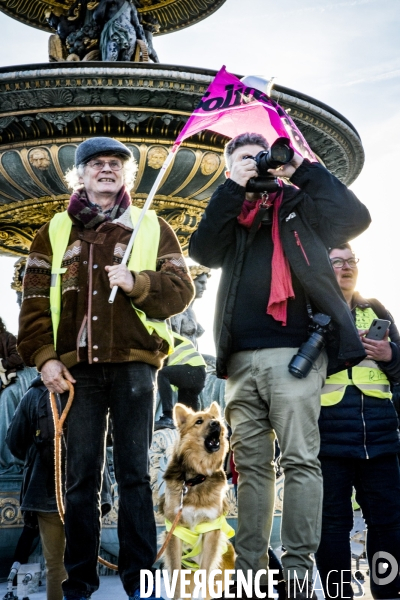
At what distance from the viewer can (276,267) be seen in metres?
3.48

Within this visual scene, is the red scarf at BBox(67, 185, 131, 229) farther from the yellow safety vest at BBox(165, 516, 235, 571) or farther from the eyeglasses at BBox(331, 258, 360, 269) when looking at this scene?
the yellow safety vest at BBox(165, 516, 235, 571)

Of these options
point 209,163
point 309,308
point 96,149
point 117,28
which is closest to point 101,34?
point 117,28

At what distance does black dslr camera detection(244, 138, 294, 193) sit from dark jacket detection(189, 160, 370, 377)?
2.9 inches

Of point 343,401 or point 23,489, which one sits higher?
point 343,401

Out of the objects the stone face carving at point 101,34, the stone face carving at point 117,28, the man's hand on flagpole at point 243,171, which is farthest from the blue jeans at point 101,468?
the stone face carving at point 117,28

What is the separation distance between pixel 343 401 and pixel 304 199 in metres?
1.16

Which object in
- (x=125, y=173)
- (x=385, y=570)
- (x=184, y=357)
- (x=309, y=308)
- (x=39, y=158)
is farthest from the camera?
(x=39, y=158)

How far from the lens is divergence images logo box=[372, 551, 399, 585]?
3.95 m

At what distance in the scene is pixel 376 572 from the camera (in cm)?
399

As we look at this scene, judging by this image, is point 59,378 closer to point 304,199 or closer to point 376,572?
point 304,199

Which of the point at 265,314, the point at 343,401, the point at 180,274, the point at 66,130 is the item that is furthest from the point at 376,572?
the point at 66,130

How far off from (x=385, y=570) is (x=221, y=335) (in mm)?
1458

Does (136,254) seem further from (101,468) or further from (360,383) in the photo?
(360,383)

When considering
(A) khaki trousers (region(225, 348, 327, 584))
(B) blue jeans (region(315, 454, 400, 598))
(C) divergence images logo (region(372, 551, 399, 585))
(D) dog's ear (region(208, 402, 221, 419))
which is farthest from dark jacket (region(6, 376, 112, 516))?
(A) khaki trousers (region(225, 348, 327, 584))
